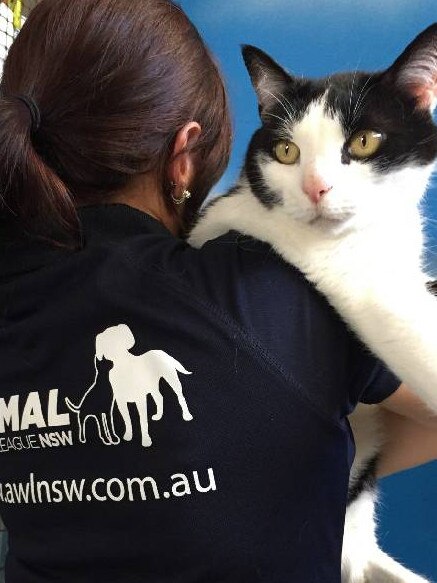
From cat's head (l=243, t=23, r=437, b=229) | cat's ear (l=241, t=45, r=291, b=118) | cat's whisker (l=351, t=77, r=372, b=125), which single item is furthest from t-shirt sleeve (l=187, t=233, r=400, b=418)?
cat's ear (l=241, t=45, r=291, b=118)

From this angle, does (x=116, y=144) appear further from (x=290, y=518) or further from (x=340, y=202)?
(x=290, y=518)

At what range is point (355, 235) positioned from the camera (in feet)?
2.55

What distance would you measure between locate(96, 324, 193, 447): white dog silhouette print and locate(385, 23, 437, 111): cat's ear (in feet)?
1.63

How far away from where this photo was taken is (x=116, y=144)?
2.62 ft

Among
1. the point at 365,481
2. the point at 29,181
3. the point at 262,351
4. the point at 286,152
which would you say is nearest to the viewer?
the point at 262,351

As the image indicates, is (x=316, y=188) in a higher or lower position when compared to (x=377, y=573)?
higher

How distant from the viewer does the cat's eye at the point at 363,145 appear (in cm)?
79

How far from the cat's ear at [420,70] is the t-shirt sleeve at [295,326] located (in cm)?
32

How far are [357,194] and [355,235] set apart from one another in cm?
5

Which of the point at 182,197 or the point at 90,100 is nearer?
A: the point at 90,100

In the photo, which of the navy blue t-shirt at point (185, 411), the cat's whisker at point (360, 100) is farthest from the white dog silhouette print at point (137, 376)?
the cat's whisker at point (360, 100)

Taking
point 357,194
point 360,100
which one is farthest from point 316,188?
point 360,100

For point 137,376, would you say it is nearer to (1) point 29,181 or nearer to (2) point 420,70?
(1) point 29,181

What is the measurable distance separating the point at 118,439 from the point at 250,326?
0.63 ft
